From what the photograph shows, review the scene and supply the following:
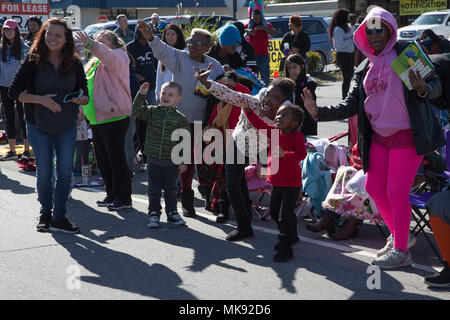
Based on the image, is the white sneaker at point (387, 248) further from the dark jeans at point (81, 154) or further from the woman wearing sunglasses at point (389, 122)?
the dark jeans at point (81, 154)

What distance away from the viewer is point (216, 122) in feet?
21.4

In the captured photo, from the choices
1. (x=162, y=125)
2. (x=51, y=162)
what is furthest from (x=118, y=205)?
(x=162, y=125)

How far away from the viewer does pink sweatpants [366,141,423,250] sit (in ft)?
16.8

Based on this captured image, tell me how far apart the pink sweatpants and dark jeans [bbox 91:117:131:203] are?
9.84 feet

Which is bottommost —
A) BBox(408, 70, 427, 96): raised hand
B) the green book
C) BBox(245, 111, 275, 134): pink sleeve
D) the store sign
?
BBox(245, 111, 275, 134): pink sleeve

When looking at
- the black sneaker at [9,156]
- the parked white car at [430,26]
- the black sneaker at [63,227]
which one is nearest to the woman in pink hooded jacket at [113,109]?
the black sneaker at [63,227]

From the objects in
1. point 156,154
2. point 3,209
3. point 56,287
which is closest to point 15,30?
point 3,209

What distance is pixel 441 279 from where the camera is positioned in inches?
187

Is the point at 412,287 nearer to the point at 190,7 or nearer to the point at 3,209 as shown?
the point at 3,209

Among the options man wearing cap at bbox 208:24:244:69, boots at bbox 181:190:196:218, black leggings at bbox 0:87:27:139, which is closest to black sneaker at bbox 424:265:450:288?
boots at bbox 181:190:196:218

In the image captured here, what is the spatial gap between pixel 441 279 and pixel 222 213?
2.67 m

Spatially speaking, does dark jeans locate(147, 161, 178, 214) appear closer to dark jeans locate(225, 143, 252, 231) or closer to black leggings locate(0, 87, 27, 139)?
dark jeans locate(225, 143, 252, 231)

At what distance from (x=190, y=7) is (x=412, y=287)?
44.2m

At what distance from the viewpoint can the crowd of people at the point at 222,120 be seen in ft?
16.7
